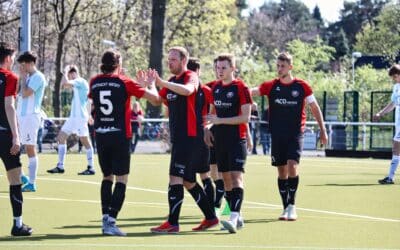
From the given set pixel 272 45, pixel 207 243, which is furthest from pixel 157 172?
pixel 272 45

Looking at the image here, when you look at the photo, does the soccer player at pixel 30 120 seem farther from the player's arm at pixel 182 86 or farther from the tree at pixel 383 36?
the tree at pixel 383 36

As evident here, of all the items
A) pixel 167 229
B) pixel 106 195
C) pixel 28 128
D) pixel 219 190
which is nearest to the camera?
pixel 106 195

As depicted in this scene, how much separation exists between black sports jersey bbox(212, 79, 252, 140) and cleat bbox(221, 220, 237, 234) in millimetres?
1114

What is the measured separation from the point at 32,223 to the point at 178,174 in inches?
Result: 85.1

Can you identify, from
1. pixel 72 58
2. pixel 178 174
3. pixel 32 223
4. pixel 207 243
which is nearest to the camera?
pixel 207 243

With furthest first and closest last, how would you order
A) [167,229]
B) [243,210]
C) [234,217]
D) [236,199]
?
[243,210] → [236,199] → [234,217] → [167,229]

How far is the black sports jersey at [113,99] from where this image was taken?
12258 mm

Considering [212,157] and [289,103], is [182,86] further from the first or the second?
[212,157]

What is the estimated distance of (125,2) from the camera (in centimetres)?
5531

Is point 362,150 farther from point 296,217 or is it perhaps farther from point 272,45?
point 272,45

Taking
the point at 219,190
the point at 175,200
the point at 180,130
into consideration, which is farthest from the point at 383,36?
the point at 175,200

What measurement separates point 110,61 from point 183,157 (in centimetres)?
141

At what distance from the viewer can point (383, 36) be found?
82.9m

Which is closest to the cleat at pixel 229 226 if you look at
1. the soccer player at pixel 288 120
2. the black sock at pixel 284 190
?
the soccer player at pixel 288 120
